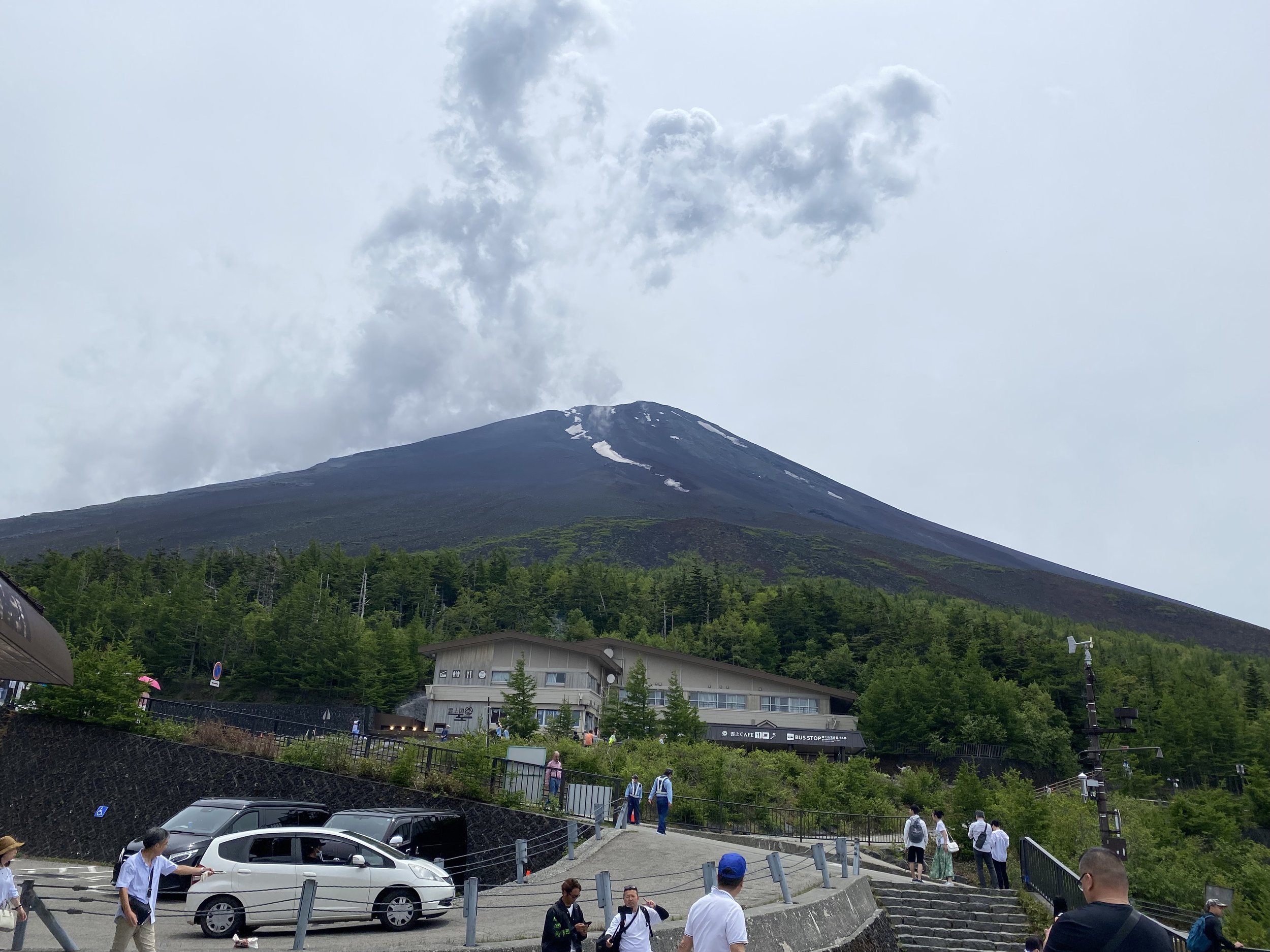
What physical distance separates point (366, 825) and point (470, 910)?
6592mm

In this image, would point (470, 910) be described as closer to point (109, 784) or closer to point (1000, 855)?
point (1000, 855)

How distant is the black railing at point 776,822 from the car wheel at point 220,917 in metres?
14.4

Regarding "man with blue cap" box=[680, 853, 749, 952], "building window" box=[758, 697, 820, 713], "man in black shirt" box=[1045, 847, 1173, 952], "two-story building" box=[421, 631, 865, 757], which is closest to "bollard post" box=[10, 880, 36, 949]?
"man with blue cap" box=[680, 853, 749, 952]

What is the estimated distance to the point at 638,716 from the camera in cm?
6094

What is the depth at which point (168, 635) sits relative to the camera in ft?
289

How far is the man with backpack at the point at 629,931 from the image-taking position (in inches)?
366

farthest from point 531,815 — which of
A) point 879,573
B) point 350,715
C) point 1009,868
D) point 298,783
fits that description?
point 879,573

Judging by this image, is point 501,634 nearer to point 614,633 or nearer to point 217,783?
point 614,633

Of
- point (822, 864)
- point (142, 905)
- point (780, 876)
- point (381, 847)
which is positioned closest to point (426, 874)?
point (381, 847)

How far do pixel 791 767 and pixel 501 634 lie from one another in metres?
33.5

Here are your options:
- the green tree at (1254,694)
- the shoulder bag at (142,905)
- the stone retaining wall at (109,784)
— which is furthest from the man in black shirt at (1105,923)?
the green tree at (1254,694)

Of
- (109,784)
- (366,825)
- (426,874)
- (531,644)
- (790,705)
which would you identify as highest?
(531,644)

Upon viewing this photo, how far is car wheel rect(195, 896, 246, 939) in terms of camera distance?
14062 millimetres

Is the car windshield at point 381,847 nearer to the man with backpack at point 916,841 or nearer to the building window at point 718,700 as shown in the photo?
the man with backpack at point 916,841
